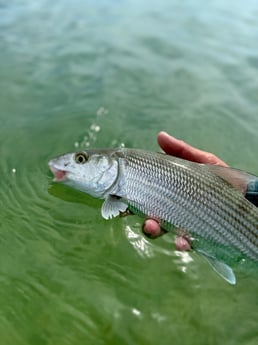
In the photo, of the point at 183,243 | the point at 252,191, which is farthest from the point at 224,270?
the point at 252,191

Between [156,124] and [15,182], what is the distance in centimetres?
238

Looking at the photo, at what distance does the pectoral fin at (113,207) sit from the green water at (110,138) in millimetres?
788

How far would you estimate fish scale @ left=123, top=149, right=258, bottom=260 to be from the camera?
405 centimetres

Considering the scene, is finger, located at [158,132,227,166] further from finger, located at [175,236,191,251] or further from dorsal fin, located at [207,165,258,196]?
finger, located at [175,236,191,251]

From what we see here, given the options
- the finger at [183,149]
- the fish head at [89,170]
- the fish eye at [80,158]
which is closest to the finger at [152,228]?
the fish head at [89,170]

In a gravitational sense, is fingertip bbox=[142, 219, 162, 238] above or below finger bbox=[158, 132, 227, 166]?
below

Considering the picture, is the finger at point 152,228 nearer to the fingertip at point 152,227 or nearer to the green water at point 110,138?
the fingertip at point 152,227

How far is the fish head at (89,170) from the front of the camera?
4.32 m

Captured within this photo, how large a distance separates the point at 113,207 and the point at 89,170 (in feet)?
1.34

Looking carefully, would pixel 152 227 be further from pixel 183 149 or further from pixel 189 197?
pixel 183 149

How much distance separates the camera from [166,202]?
4113 mm

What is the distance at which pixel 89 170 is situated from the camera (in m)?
4.38

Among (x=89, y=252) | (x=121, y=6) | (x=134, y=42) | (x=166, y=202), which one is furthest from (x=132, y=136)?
(x=121, y=6)

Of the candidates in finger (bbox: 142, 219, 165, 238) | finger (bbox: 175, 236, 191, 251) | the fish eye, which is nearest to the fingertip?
finger (bbox: 142, 219, 165, 238)
